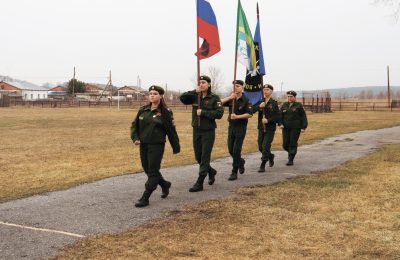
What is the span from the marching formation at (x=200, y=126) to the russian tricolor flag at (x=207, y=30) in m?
0.69

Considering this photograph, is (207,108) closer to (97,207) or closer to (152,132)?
(152,132)

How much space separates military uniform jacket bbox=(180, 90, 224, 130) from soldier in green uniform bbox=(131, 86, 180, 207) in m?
0.97

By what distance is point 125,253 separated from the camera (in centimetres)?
471

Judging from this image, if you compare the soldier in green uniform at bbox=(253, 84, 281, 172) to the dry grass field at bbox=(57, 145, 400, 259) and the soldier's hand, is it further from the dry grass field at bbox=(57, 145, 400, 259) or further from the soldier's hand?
the dry grass field at bbox=(57, 145, 400, 259)

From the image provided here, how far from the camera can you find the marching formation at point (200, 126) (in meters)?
6.73

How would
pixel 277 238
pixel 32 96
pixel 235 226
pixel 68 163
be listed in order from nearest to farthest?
pixel 277 238 → pixel 235 226 → pixel 68 163 → pixel 32 96

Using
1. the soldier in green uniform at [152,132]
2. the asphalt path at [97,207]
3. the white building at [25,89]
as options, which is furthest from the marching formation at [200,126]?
the white building at [25,89]

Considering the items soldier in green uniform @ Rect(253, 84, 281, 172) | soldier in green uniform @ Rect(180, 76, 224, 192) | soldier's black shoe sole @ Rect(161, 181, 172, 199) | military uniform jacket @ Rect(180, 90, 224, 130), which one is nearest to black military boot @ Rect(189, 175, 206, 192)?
soldier in green uniform @ Rect(180, 76, 224, 192)

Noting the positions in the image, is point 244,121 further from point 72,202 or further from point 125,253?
point 125,253

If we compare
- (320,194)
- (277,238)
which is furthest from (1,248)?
(320,194)

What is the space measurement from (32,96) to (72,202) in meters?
109

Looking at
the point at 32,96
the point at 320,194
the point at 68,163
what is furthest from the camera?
the point at 32,96

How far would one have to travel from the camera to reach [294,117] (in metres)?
11.2

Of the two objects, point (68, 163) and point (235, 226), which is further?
point (68, 163)
